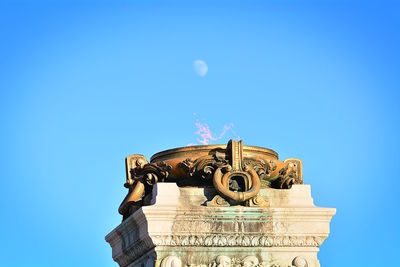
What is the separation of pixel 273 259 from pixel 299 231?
2.75 feet

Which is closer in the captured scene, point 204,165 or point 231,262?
point 231,262

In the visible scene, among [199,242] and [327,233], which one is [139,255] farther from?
[327,233]

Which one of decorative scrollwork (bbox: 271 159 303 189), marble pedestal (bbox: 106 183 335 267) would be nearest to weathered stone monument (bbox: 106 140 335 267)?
marble pedestal (bbox: 106 183 335 267)

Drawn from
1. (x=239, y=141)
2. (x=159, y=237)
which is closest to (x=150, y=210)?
(x=159, y=237)

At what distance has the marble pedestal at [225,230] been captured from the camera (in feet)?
77.4

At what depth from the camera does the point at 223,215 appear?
78.1 ft

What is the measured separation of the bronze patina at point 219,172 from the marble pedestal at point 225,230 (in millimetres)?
347

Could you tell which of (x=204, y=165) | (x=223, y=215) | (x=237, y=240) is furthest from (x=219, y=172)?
(x=237, y=240)

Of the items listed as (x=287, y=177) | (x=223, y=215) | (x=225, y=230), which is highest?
(x=287, y=177)

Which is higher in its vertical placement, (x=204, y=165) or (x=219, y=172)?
(x=204, y=165)

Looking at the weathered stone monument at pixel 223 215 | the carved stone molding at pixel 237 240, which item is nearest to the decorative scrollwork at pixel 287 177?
the weathered stone monument at pixel 223 215

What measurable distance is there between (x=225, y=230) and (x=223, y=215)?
0.34 metres

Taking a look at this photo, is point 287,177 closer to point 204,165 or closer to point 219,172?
point 219,172

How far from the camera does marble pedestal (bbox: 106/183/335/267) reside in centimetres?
2358
